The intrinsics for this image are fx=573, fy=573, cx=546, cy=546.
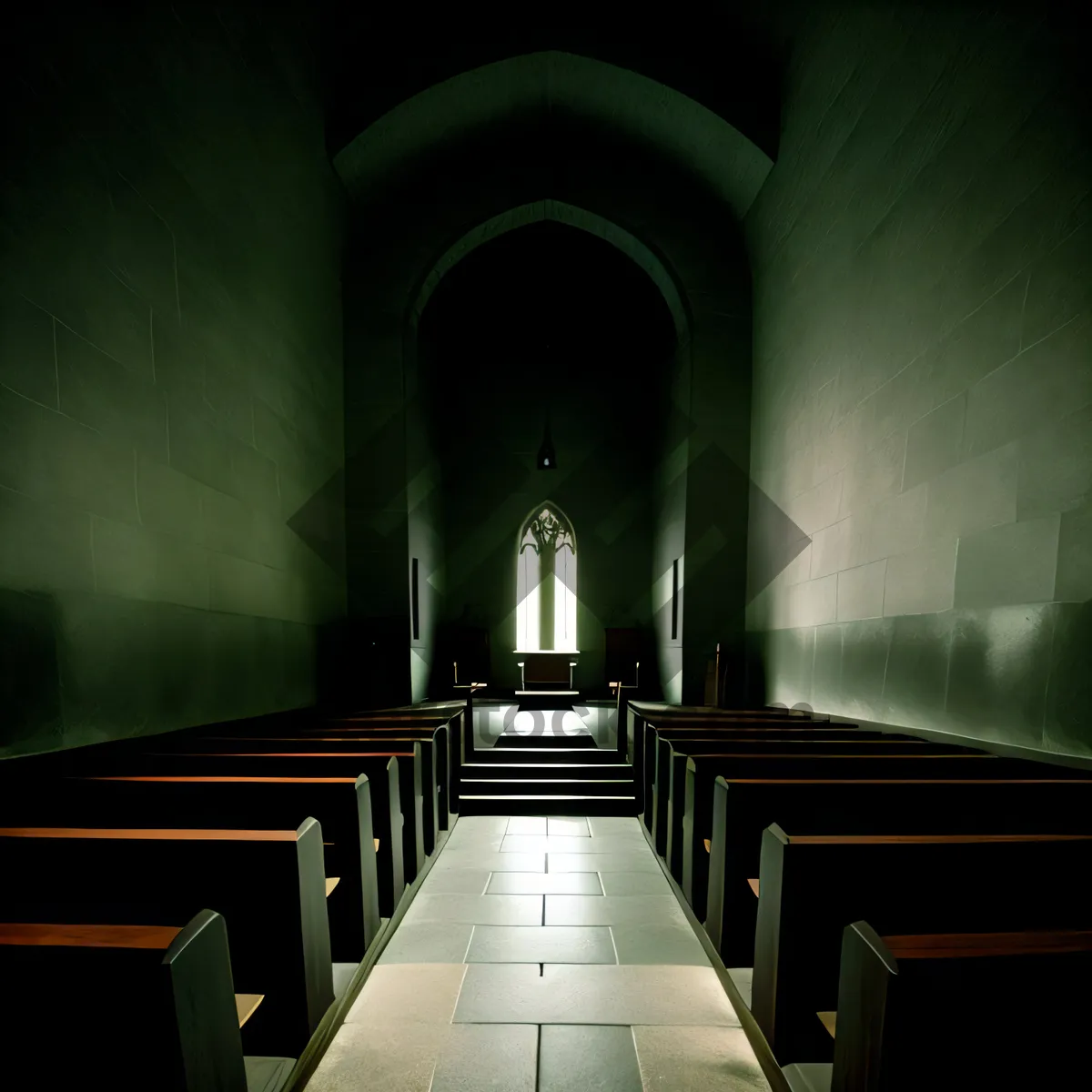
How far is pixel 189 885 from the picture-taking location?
3.53 ft

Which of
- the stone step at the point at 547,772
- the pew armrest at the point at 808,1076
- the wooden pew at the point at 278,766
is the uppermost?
the wooden pew at the point at 278,766

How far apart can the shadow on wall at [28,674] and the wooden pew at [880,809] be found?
2.41 meters

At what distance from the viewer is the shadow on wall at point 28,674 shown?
6.59 feet

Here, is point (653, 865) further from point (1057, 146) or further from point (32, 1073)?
point (1057, 146)

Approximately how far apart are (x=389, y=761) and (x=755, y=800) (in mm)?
1119

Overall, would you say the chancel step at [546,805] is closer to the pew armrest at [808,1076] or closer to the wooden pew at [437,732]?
the wooden pew at [437,732]

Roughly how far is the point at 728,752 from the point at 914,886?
4.17 feet

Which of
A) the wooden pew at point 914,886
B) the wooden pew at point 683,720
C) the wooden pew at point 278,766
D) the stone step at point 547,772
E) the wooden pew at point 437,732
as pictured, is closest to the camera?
the wooden pew at point 914,886

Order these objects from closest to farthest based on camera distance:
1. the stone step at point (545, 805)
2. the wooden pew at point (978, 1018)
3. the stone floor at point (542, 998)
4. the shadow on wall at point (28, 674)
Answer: the wooden pew at point (978, 1018) → the stone floor at point (542, 998) → the shadow on wall at point (28, 674) → the stone step at point (545, 805)

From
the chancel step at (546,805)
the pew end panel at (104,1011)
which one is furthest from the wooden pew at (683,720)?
the pew end panel at (104,1011)

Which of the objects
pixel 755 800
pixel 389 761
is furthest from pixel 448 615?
pixel 755 800

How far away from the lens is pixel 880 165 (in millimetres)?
3520

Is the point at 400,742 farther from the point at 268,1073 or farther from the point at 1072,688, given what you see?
the point at 1072,688

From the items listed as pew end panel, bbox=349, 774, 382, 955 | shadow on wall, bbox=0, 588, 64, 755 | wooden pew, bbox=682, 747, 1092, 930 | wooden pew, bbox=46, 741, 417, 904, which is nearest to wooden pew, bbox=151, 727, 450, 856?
wooden pew, bbox=46, 741, 417, 904
